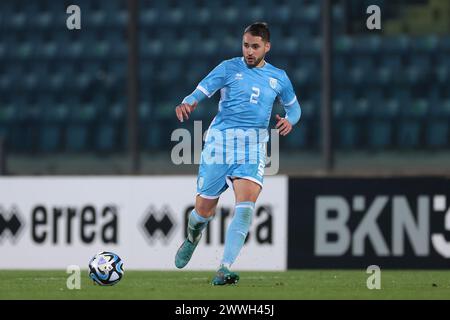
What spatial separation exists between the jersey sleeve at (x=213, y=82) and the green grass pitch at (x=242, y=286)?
1.37m

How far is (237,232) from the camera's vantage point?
26.8 ft

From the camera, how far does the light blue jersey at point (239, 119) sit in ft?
27.4

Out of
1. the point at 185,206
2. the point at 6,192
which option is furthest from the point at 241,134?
the point at 6,192

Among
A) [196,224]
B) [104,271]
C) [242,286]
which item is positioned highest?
[196,224]

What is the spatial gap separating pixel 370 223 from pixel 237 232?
2986mm

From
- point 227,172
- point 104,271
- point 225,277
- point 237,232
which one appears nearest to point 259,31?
point 227,172

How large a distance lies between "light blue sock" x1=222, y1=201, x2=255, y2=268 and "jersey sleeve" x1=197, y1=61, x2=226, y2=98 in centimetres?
82

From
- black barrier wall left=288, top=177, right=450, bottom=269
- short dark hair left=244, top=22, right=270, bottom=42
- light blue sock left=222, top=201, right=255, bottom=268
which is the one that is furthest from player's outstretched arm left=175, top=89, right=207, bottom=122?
black barrier wall left=288, top=177, right=450, bottom=269

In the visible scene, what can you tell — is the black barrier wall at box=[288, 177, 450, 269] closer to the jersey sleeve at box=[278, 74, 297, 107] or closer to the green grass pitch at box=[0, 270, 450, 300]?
the green grass pitch at box=[0, 270, 450, 300]

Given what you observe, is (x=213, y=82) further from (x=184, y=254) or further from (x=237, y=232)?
(x=184, y=254)

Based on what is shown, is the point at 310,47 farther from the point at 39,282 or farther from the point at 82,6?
the point at 39,282

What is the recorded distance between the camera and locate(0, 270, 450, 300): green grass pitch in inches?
296

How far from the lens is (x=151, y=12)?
1458cm

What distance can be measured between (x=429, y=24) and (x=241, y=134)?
6.34 metres
